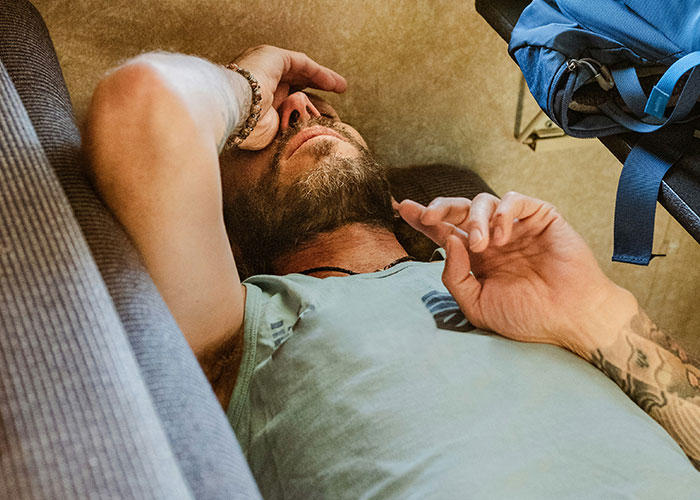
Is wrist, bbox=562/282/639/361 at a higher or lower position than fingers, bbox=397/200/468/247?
lower

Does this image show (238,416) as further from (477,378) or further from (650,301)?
(650,301)

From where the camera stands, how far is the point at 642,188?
95 centimetres

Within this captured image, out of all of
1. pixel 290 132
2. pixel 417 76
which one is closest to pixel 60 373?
pixel 290 132

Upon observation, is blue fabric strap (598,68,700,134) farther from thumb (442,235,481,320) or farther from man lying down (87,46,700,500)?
thumb (442,235,481,320)

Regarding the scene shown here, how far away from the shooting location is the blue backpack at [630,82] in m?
0.91

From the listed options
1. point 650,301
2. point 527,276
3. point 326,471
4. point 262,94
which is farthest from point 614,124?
point 650,301

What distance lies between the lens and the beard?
1.17m

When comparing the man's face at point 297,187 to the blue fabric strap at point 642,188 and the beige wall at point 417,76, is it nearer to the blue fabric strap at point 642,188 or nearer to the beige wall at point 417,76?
the beige wall at point 417,76

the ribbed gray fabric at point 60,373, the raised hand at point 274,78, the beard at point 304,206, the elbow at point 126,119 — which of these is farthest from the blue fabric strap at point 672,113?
the ribbed gray fabric at point 60,373

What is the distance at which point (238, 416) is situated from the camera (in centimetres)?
84

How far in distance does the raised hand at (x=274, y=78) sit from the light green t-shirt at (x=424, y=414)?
38 centimetres

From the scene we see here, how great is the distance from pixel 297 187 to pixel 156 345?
2.24 ft

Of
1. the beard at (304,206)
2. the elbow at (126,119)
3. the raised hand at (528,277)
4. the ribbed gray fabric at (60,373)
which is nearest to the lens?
the ribbed gray fabric at (60,373)

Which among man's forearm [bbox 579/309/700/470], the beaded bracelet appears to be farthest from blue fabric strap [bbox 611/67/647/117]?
the beaded bracelet
